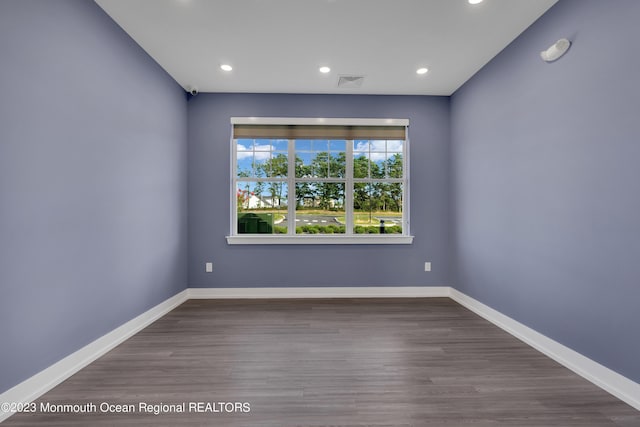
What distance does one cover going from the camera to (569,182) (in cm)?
214

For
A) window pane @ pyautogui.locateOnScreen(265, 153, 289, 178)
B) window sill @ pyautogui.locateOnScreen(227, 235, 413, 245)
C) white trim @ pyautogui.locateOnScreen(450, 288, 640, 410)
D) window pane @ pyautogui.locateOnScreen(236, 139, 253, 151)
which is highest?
window pane @ pyautogui.locateOnScreen(236, 139, 253, 151)

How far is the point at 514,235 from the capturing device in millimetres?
2734

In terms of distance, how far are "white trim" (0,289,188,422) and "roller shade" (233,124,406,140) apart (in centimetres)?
241

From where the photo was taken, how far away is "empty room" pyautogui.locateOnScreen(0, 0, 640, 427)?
5.70ft

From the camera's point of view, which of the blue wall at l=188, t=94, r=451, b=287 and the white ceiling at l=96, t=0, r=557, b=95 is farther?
the blue wall at l=188, t=94, r=451, b=287

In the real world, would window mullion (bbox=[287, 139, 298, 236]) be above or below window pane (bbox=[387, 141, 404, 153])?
below

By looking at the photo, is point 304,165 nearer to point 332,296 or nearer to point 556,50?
point 332,296

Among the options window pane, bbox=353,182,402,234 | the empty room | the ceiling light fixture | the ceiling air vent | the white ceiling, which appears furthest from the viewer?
window pane, bbox=353,182,402,234

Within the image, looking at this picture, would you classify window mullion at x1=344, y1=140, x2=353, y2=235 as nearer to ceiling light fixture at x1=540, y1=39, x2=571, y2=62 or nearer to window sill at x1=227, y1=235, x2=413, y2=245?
window sill at x1=227, y1=235, x2=413, y2=245

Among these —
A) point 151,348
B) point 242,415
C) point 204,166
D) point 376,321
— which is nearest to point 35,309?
point 151,348

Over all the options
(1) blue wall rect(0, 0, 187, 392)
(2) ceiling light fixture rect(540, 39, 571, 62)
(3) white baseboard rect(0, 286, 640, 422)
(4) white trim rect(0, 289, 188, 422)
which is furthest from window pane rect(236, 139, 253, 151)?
(2) ceiling light fixture rect(540, 39, 571, 62)

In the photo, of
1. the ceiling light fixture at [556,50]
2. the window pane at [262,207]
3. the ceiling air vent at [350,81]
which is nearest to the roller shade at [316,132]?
the ceiling air vent at [350,81]

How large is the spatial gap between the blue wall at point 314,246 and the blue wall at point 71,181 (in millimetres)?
741

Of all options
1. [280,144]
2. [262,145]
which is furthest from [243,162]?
[280,144]
